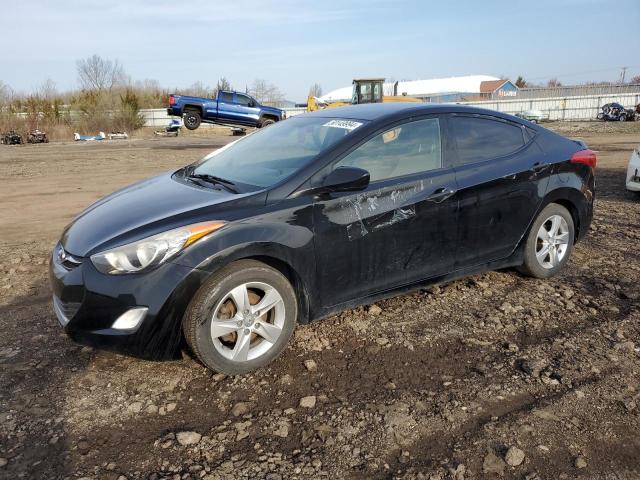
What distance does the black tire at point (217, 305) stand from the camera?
297cm

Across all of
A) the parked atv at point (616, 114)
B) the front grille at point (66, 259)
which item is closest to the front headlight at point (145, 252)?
the front grille at point (66, 259)

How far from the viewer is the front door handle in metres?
3.75

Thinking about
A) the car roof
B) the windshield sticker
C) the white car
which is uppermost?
the car roof

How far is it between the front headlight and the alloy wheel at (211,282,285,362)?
40 cm

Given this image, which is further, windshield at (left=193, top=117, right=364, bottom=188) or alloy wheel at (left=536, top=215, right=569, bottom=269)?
alloy wheel at (left=536, top=215, right=569, bottom=269)

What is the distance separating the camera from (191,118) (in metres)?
26.3

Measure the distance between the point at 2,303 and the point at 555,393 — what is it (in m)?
4.35

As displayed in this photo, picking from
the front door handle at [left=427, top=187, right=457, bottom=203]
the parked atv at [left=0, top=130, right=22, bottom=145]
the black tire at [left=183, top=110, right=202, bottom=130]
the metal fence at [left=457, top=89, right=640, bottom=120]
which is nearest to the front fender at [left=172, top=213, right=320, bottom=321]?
the front door handle at [left=427, top=187, right=457, bottom=203]

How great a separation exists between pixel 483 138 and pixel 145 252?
9.15 feet

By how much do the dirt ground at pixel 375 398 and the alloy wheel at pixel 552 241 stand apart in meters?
0.21

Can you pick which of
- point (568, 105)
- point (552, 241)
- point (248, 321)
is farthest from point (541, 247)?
point (568, 105)

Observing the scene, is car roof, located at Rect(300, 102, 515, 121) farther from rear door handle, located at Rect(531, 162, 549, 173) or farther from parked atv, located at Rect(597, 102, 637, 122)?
parked atv, located at Rect(597, 102, 637, 122)

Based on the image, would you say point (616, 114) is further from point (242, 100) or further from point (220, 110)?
point (220, 110)

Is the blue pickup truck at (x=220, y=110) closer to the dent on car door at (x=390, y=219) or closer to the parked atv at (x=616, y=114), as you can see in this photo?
the parked atv at (x=616, y=114)
